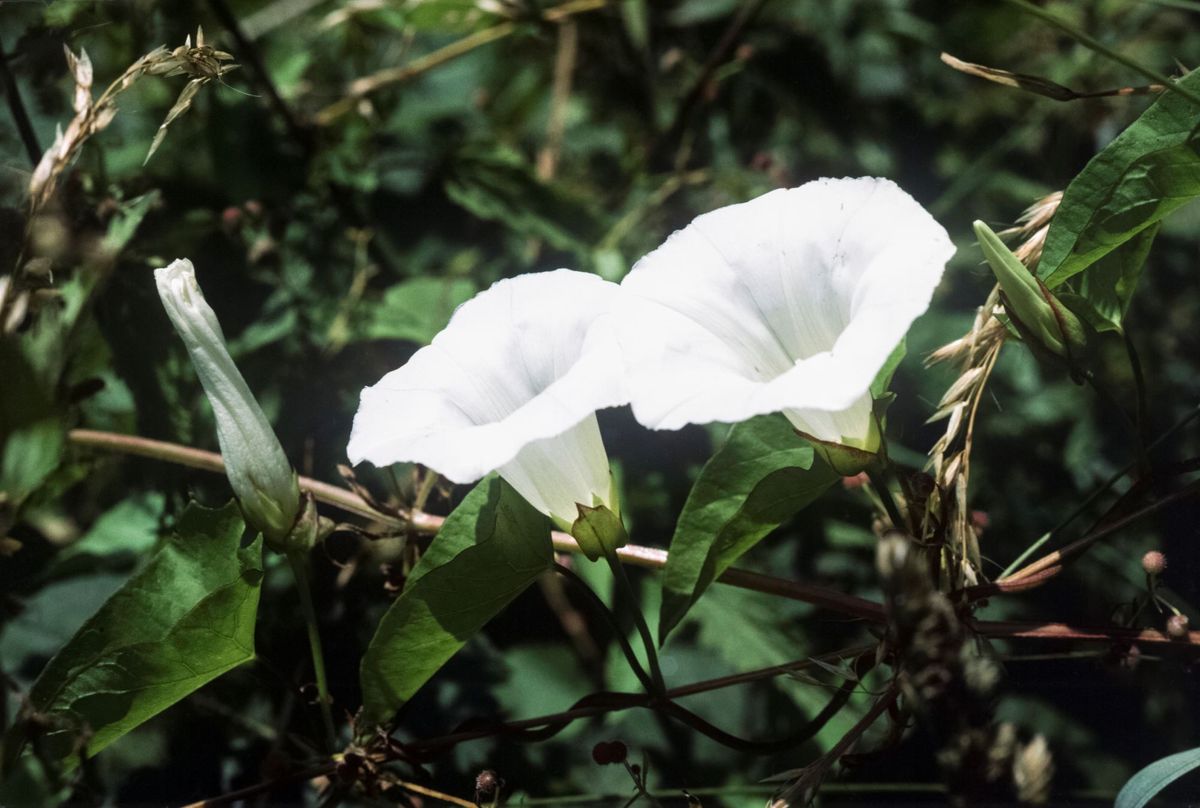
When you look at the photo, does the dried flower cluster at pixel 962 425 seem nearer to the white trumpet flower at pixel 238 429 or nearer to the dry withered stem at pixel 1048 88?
the dry withered stem at pixel 1048 88

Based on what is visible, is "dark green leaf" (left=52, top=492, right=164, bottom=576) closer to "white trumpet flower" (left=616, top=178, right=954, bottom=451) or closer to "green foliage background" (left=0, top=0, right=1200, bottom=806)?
"green foliage background" (left=0, top=0, right=1200, bottom=806)

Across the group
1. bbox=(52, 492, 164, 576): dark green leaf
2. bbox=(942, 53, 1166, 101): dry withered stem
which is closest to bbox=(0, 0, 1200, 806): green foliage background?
bbox=(52, 492, 164, 576): dark green leaf

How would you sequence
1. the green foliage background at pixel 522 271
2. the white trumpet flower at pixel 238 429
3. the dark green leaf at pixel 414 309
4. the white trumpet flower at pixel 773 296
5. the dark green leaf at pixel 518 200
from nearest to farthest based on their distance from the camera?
1. the white trumpet flower at pixel 773 296
2. the white trumpet flower at pixel 238 429
3. the green foliage background at pixel 522 271
4. the dark green leaf at pixel 414 309
5. the dark green leaf at pixel 518 200

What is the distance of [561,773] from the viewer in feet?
3.09

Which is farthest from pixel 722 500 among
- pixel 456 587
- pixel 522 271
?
pixel 522 271

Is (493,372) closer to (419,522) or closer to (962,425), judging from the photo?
(419,522)

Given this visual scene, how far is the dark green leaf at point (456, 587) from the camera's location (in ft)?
2.22

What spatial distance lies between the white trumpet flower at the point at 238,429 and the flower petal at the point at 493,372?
0.10 m

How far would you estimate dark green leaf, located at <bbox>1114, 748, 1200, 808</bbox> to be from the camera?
663 millimetres

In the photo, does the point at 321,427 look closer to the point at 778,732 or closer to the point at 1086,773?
the point at 778,732

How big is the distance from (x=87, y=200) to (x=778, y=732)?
86cm

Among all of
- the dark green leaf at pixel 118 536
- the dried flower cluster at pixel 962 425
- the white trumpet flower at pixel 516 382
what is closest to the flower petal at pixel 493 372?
the white trumpet flower at pixel 516 382

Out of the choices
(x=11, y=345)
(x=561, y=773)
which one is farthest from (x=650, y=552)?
(x=11, y=345)

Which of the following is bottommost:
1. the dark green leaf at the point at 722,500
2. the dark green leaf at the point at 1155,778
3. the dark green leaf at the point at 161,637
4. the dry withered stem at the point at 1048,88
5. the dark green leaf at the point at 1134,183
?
the dark green leaf at the point at 1155,778
